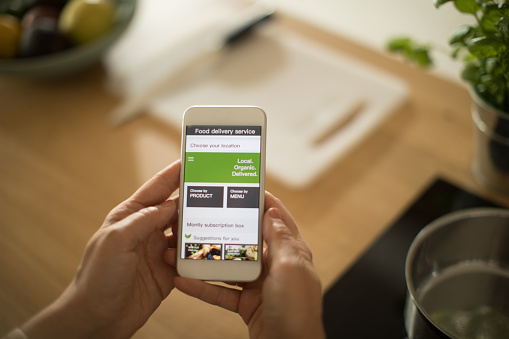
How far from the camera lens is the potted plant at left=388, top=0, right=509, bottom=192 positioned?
0.56 meters

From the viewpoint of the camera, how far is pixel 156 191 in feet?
1.85

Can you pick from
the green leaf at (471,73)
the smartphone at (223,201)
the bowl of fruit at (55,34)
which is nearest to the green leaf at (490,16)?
the green leaf at (471,73)

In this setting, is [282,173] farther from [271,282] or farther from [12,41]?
[12,41]

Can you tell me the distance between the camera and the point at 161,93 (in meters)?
0.96

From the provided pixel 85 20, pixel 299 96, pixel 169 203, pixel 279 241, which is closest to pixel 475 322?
pixel 279 241

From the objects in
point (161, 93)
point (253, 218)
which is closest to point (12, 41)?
point (161, 93)

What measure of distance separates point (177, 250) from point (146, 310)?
81mm

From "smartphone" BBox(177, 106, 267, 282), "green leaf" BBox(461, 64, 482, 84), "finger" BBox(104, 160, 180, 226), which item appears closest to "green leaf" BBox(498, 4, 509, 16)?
"green leaf" BBox(461, 64, 482, 84)

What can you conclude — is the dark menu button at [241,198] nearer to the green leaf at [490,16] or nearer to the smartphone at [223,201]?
the smartphone at [223,201]

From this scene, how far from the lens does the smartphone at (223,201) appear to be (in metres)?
0.53

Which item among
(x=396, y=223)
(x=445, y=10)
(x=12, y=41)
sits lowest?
(x=396, y=223)

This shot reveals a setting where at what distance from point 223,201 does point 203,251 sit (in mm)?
57

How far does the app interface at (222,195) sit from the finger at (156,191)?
0.02 metres

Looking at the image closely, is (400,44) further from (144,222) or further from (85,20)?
(85,20)
